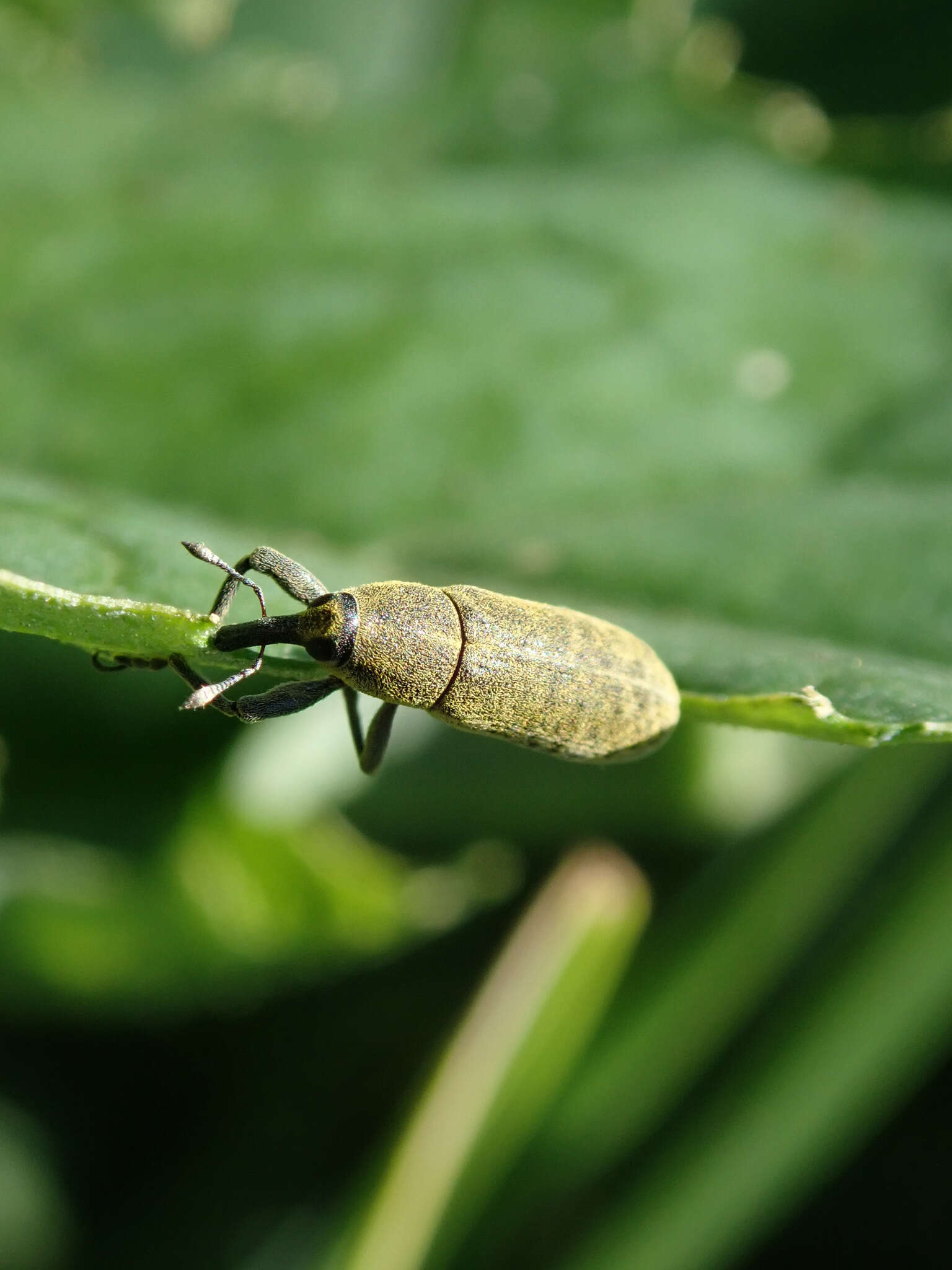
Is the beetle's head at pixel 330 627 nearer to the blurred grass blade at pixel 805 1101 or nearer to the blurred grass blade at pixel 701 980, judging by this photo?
the blurred grass blade at pixel 701 980

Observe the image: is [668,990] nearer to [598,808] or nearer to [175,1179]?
[598,808]

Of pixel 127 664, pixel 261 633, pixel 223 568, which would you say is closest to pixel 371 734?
pixel 261 633

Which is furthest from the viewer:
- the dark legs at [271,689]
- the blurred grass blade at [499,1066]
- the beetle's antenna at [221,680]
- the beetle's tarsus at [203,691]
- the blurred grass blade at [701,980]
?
the blurred grass blade at [701,980]

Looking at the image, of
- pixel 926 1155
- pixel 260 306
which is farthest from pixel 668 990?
pixel 260 306

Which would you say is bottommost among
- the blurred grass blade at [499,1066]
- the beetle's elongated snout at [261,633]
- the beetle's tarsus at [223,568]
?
the blurred grass blade at [499,1066]

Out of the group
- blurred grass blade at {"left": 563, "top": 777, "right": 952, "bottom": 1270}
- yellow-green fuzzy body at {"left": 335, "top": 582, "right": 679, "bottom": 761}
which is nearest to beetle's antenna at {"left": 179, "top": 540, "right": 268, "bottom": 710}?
yellow-green fuzzy body at {"left": 335, "top": 582, "right": 679, "bottom": 761}

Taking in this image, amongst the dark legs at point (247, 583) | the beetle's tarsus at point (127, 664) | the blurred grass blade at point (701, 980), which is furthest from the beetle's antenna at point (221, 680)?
the blurred grass blade at point (701, 980)

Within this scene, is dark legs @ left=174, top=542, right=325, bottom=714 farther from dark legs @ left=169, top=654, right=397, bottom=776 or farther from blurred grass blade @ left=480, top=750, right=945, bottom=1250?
blurred grass blade @ left=480, top=750, right=945, bottom=1250
